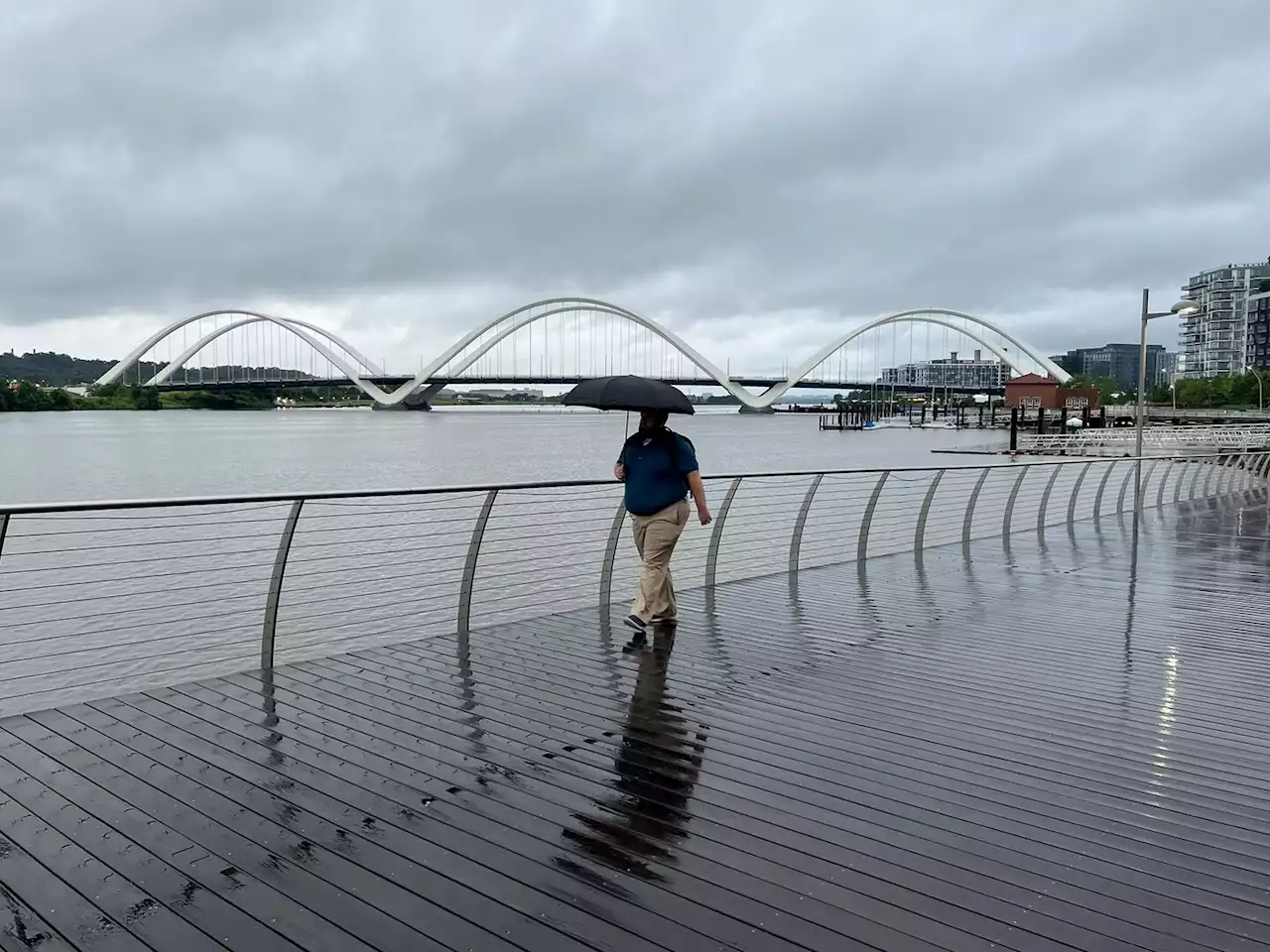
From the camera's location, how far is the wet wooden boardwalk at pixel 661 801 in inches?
98.9

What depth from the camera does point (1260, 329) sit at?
456 ft

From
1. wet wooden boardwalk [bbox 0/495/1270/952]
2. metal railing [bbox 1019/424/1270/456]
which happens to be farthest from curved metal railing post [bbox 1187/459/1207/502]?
metal railing [bbox 1019/424/1270/456]

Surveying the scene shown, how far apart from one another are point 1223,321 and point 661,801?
204m

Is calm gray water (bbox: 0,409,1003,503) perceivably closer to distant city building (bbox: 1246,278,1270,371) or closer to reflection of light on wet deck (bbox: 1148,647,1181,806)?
reflection of light on wet deck (bbox: 1148,647,1181,806)

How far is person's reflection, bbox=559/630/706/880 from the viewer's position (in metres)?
2.91

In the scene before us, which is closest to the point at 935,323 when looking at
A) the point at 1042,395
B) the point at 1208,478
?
the point at 1042,395

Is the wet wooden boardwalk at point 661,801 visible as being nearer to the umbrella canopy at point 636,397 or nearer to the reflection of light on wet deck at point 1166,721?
the reflection of light on wet deck at point 1166,721

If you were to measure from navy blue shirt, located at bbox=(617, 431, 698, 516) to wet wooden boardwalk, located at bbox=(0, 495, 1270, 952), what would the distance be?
2.76 feet

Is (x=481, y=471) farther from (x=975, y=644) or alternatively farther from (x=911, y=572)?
(x=975, y=644)

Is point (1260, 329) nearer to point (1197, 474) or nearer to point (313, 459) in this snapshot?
point (313, 459)

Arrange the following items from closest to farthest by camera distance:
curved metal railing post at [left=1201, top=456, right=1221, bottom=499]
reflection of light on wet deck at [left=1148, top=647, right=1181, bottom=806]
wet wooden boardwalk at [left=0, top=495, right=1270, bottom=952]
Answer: wet wooden boardwalk at [left=0, top=495, right=1270, bottom=952]
reflection of light on wet deck at [left=1148, top=647, right=1181, bottom=806]
curved metal railing post at [left=1201, top=456, right=1221, bottom=499]

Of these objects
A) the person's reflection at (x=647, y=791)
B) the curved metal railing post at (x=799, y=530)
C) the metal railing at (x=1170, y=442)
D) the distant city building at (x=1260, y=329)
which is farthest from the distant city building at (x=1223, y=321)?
the person's reflection at (x=647, y=791)

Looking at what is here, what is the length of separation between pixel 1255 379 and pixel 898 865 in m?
124

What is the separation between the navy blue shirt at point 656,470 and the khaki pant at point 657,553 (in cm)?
7
